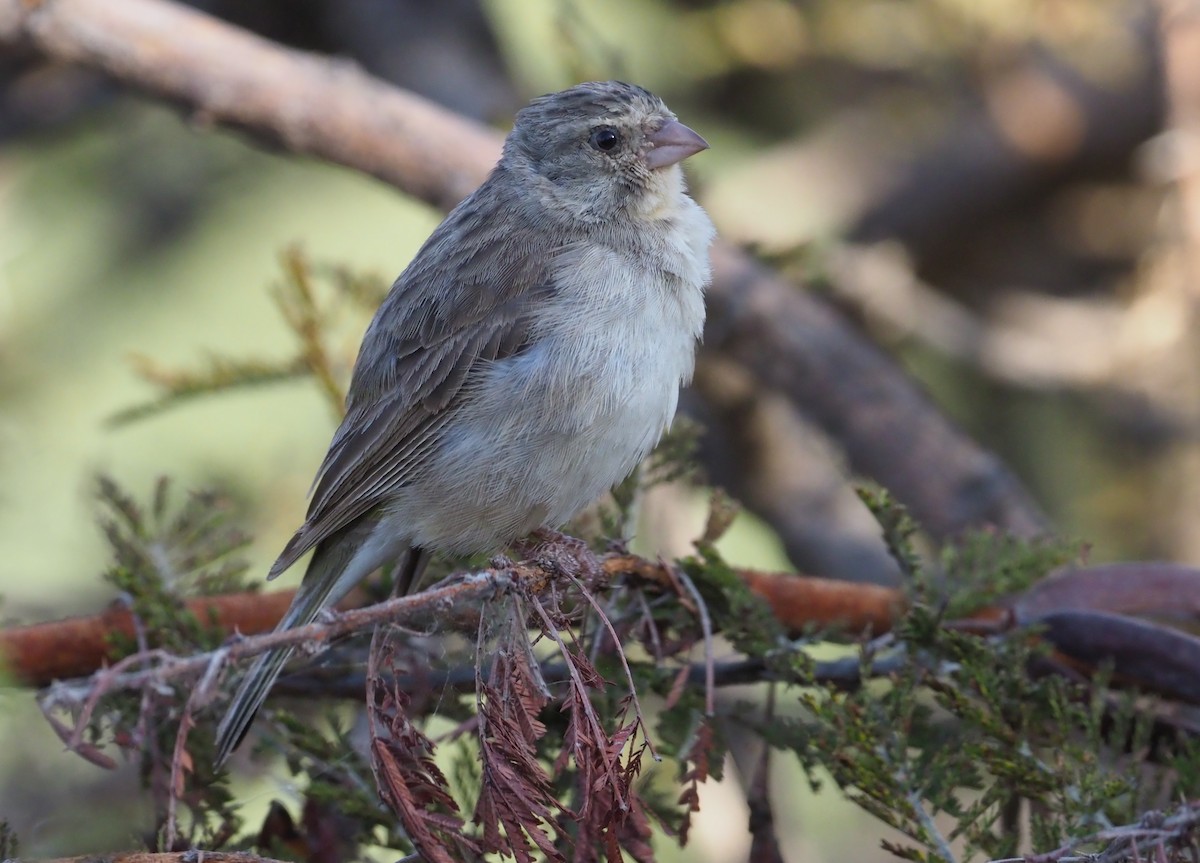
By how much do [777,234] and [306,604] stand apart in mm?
3264

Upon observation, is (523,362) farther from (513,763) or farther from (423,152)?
(423,152)

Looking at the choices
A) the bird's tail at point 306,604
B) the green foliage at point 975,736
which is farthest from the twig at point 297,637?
the green foliage at point 975,736

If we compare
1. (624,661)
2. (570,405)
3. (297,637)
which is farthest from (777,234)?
(297,637)

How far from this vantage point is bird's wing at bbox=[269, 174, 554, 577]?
9.71 feet

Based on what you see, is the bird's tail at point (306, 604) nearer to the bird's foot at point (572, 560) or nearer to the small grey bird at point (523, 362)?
the small grey bird at point (523, 362)

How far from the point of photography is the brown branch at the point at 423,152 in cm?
394

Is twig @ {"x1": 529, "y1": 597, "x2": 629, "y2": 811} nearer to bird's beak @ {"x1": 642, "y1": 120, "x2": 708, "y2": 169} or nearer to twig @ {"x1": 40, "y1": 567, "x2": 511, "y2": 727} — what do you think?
twig @ {"x1": 40, "y1": 567, "x2": 511, "y2": 727}

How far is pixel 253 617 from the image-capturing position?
8.57 ft

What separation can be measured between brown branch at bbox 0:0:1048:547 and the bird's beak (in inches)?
36.6

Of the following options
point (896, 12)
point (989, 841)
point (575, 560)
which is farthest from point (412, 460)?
point (896, 12)

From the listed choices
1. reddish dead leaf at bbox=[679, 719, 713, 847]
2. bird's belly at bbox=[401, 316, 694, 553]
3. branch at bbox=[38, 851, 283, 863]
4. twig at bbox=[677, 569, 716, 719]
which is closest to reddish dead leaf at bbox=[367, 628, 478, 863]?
branch at bbox=[38, 851, 283, 863]

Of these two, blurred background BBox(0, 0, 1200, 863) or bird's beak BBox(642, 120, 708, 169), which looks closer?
bird's beak BBox(642, 120, 708, 169)

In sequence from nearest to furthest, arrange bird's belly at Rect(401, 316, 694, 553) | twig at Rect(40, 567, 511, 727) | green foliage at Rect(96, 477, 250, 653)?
1. twig at Rect(40, 567, 511, 727)
2. green foliage at Rect(96, 477, 250, 653)
3. bird's belly at Rect(401, 316, 694, 553)

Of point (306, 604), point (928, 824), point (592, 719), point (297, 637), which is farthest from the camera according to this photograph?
point (306, 604)
